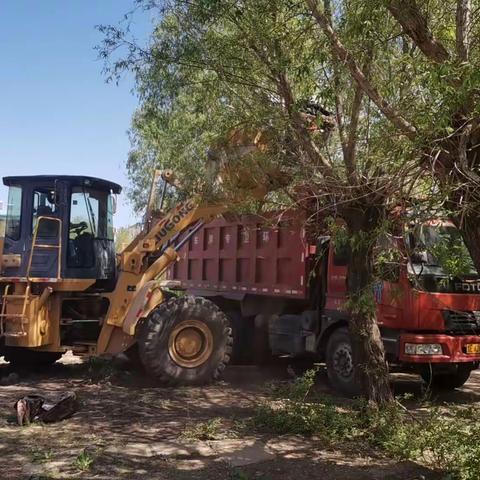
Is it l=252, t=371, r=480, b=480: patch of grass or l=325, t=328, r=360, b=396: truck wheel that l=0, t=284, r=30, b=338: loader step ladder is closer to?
l=252, t=371, r=480, b=480: patch of grass

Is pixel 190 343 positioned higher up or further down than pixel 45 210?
further down

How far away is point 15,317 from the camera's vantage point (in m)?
9.04

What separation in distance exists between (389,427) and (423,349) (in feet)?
6.76

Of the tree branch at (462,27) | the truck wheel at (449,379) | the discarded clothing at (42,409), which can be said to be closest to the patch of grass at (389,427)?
the discarded clothing at (42,409)

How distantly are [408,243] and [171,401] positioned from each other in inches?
152

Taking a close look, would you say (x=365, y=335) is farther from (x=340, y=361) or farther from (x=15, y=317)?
(x=15, y=317)

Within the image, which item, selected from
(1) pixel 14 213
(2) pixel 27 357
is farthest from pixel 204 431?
(1) pixel 14 213

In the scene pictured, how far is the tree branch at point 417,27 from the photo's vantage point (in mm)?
4828

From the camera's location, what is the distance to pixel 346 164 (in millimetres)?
6531

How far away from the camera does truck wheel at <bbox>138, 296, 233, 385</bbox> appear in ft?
29.8

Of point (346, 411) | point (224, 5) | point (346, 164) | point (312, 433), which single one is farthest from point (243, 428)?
point (224, 5)

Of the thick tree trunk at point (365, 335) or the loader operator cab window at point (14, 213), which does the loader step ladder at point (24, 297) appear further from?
the thick tree trunk at point (365, 335)

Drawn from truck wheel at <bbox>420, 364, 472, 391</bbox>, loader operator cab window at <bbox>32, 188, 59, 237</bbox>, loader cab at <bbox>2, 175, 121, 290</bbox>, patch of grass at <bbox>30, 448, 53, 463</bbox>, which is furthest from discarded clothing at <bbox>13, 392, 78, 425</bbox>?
truck wheel at <bbox>420, 364, 472, 391</bbox>

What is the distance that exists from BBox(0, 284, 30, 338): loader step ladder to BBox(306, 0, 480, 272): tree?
18.5 feet
